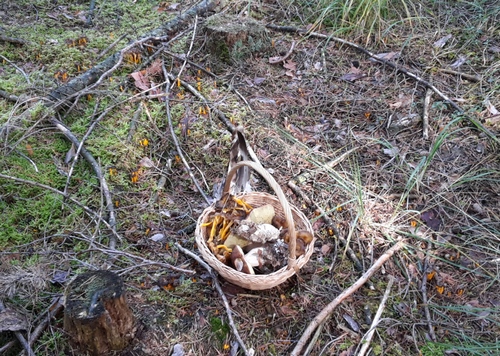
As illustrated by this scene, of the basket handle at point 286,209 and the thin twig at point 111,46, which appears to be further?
the thin twig at point 111,46

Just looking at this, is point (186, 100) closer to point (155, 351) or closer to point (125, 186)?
point (125, 186)

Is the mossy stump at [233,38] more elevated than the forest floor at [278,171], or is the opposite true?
the mossy stump at [233,38]

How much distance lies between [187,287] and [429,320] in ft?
4.55

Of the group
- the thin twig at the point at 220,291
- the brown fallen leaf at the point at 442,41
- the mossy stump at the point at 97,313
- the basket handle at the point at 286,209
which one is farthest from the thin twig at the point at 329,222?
the brown fallen leaf at the point at 442,41

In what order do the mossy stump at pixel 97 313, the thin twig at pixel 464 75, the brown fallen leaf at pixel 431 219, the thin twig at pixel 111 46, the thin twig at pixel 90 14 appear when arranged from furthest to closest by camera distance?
the thin twig at pixel 90 14
the thin twig at pixel 111 46
the thin twig at pixel 464 75
the brown fallen leaf at pixel 431 219
the mossy stump at pixel 97 313

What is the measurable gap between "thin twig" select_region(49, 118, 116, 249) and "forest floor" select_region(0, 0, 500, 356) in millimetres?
46

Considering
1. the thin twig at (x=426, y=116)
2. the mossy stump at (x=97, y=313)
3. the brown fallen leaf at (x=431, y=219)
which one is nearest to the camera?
the mossy stump at (x=97, y=313)

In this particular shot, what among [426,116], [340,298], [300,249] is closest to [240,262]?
[300,249]

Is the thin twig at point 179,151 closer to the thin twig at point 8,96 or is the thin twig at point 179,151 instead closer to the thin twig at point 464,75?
the thin twig at point 8,96

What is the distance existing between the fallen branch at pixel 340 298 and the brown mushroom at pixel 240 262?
433mm

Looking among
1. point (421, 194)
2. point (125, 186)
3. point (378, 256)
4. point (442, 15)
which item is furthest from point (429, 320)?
point (442, 15)

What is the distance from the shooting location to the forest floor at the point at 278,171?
226cm

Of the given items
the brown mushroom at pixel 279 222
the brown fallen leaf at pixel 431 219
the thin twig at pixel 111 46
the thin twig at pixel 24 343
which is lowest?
the brown fallen leaf at pixel 431 219

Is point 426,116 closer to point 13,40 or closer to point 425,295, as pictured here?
point 425,295
